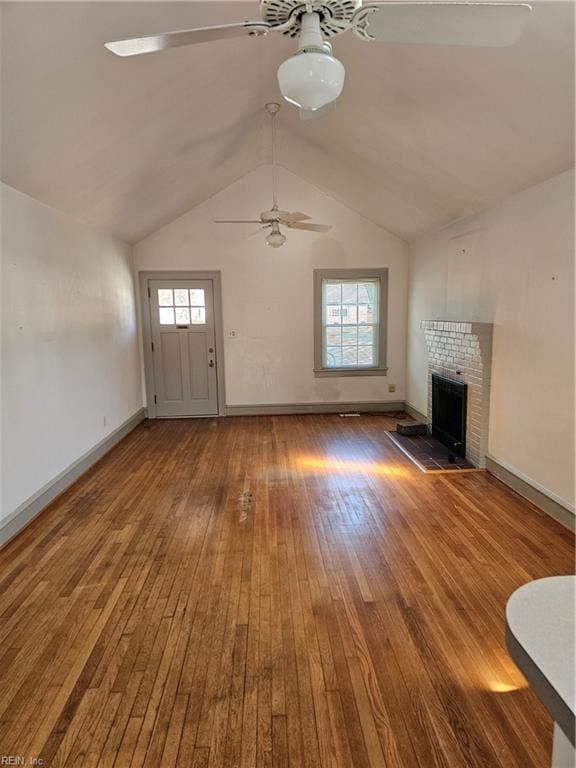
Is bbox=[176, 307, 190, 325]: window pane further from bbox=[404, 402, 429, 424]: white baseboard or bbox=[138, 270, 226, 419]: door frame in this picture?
bbox=[404, 402, 429, 424]: white baseboard

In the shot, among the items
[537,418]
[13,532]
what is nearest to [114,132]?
[13,532]

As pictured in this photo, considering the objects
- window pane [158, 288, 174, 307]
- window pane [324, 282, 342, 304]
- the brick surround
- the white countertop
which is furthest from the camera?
window pane [324, 282, 342, 304]

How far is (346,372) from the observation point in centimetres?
669

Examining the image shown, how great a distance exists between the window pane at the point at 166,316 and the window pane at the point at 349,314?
254 cm

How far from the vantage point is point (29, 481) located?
338 cm

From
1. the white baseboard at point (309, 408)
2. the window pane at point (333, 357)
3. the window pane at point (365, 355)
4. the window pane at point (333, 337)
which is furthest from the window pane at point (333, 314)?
the white baseboard at point (309, 408)

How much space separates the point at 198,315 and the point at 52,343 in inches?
113

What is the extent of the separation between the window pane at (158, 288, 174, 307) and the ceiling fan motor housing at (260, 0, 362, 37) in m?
5.19

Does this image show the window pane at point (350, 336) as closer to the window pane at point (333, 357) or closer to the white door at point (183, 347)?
the window pane at point (333, 357)

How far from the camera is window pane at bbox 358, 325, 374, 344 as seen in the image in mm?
6660

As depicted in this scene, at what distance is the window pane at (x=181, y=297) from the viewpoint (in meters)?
6.44

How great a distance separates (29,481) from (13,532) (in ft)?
1.32

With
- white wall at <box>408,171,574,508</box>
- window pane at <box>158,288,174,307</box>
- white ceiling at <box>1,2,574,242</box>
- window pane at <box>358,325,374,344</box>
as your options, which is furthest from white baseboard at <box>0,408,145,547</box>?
white wall at <box>408,171,574,508</box>

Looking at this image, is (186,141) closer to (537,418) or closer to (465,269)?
(465,269)
